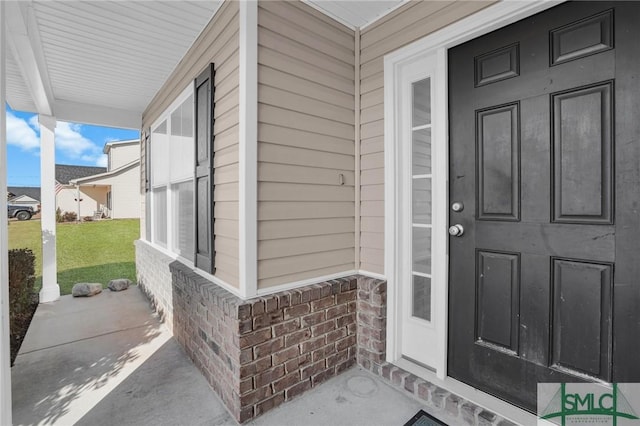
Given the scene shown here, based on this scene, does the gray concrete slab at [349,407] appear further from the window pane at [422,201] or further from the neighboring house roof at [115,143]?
the neighboring house roof at [115,143]

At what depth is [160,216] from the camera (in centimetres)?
408

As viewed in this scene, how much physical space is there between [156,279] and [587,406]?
13.4ft

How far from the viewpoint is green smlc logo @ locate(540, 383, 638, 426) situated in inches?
58.4

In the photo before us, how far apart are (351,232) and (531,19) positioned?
1.74m

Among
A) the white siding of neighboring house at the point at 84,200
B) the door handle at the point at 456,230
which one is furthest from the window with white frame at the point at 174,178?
the white siding of neighboring house at the point at 84,200

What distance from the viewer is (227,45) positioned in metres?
2.18

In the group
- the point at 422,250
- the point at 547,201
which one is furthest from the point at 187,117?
the point at 547,201

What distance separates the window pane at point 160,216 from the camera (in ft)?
12.9

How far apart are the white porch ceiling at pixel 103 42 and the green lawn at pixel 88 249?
11.1ft

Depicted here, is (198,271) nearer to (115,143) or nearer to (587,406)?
(587,406)

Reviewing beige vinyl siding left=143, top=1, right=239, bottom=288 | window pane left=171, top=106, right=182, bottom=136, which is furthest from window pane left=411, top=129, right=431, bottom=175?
window pane left=171, top=106, right=182, bottom=136

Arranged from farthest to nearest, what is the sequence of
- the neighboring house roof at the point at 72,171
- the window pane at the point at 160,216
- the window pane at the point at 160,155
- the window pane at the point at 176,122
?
the neighboring house roof at the point at 72,171 → the window pane at the point at 160,216 → the window pane at the point at 160,155 → the window pane at the point at 176,122

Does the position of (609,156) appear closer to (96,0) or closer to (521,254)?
(521,254)

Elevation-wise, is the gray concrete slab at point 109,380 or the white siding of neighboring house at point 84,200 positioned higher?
the white siding of neighboring house at point 84,200
